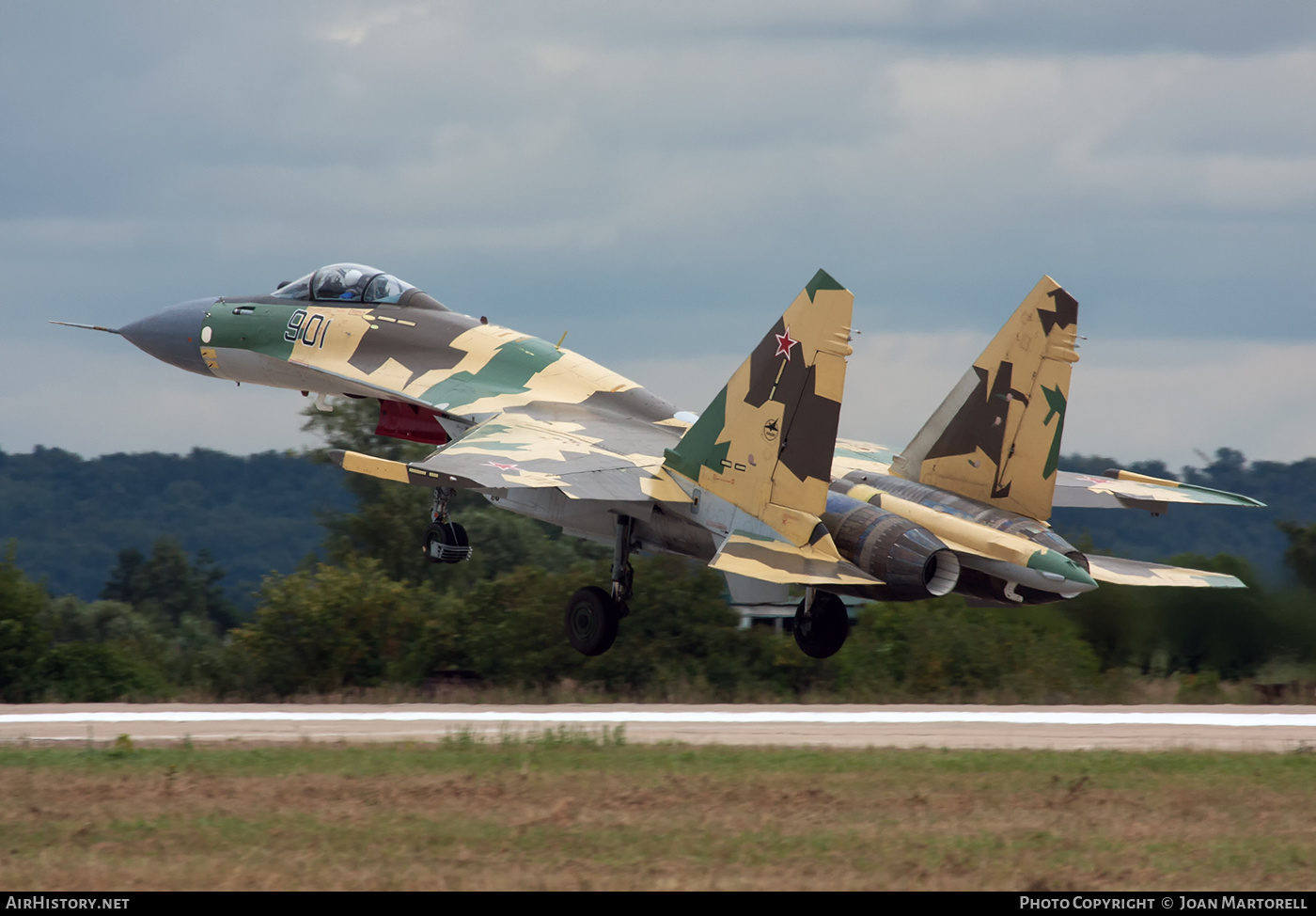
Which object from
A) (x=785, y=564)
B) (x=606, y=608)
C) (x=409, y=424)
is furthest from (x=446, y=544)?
(x=785, y=564)

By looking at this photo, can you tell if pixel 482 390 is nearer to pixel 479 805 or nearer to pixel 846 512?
pixel 846 512

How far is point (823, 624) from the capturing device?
21.0 m

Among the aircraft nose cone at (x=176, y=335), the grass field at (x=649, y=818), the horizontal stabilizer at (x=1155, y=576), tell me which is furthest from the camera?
the aircraft nose cone at (x=176, y=335)

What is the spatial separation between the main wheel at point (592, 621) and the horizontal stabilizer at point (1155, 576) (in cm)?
629

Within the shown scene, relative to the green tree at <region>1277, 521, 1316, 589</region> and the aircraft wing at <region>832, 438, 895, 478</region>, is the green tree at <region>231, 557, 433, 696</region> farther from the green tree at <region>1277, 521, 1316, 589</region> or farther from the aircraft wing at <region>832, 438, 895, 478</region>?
the green tree at <region>1277, 521, 1316, 589</region>

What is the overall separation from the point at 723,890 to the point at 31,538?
106 m

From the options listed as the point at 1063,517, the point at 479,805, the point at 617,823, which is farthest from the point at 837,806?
the point at 1063,517

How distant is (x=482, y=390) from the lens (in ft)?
72.9

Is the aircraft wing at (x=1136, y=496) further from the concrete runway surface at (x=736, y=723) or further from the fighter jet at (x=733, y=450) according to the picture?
the concrete runway surface at (x=736, y=723)

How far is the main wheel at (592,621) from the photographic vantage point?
20766 mm

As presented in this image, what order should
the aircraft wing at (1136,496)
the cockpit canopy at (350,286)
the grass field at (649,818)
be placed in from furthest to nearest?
1. the cockpit canopy at (350,286)
2. the aircraft wing at (1136,496)
3. the grass field at (649,818)

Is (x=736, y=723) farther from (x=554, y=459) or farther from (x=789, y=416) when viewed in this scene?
(x=554, y=459)

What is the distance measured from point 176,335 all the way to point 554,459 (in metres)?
8.35

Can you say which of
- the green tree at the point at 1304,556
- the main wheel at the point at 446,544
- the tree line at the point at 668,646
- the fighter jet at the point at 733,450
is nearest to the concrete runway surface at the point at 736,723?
the fighter jet at the point at 733,450
